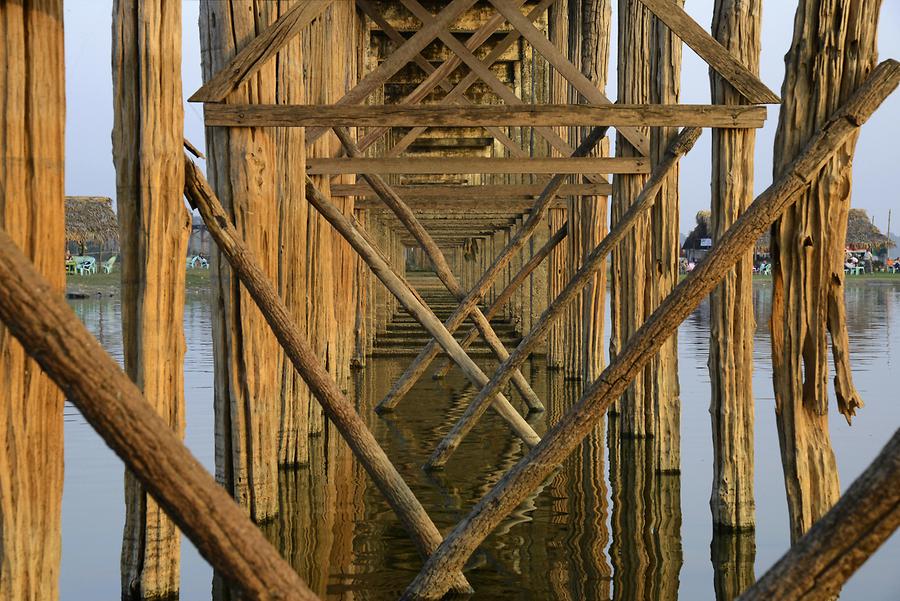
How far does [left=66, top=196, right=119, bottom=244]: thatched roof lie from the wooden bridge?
30.0 m

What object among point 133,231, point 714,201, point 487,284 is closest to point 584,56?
point 487,284

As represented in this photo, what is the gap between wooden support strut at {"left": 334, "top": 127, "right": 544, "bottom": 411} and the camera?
903cm

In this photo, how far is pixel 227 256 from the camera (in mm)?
4684

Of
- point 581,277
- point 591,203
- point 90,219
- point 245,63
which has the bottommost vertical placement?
point 581,277

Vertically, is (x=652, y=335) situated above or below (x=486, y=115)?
below

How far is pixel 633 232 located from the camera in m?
8.25

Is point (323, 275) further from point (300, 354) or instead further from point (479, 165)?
point (300, 354)

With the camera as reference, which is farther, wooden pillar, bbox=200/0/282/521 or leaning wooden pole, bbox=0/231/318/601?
Answer: wooden pillar, bbox=200/0/282/521

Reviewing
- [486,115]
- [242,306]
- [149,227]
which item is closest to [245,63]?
[242,306]

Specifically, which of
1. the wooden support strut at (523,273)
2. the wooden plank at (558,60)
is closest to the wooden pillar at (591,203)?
the wooden support strut at (523,273)

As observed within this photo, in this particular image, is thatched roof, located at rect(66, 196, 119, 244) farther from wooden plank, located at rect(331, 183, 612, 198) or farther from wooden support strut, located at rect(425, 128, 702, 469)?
wooden support strut, located at rect(425, 128, 702, 469)

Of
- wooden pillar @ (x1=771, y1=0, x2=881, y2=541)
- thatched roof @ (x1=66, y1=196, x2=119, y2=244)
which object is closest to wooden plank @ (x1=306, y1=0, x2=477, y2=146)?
wooden pillar @ (x1=771, y1=0, x2=881, y2=541)

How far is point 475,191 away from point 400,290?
15.0ft

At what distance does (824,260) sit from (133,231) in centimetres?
279
